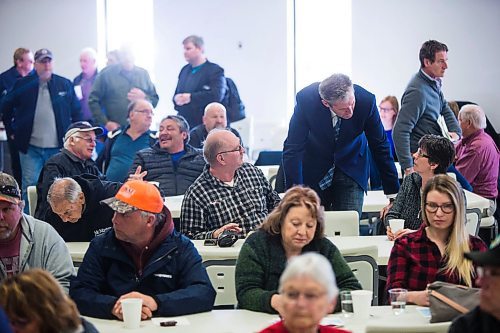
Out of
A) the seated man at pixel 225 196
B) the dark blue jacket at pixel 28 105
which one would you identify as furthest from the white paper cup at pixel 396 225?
the dark blue jacket at pixel 28 105

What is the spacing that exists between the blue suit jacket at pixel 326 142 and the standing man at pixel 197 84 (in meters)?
3.75

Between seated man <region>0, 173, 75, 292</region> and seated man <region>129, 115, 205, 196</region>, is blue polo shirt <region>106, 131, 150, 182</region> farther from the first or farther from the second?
seated man <region>0, 173, 75, 292</region>

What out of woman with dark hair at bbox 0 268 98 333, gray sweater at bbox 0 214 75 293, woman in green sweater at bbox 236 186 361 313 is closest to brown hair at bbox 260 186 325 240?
woman in green sweater at bbox 236 186 361 313

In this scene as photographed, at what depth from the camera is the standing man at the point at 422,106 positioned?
713cm

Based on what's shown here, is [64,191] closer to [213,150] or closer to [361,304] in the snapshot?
[213,150]

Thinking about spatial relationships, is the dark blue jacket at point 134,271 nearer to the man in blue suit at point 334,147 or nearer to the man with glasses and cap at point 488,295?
the man with glasses and cap at point 488,295

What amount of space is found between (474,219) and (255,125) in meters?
7.19

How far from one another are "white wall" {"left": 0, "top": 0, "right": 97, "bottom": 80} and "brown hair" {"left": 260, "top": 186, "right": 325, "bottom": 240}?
9201 millimetres

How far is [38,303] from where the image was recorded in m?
3.04

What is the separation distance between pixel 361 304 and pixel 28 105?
7.18 meters

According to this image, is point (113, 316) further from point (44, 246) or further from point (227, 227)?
point (227, 227)

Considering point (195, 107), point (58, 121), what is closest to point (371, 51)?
point (195, 107)

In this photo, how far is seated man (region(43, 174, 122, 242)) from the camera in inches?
213

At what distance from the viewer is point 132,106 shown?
827 cm
